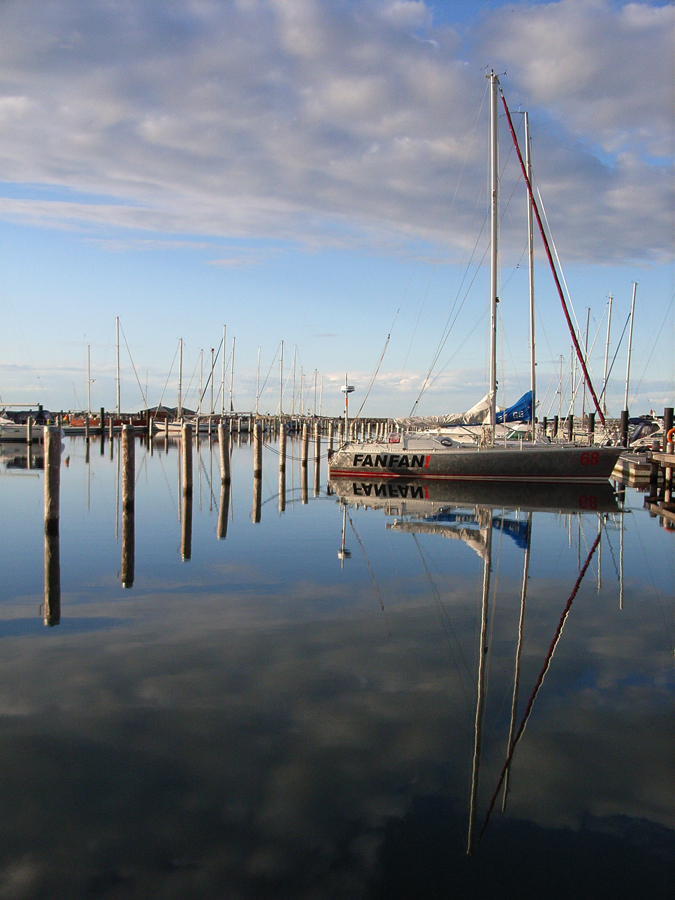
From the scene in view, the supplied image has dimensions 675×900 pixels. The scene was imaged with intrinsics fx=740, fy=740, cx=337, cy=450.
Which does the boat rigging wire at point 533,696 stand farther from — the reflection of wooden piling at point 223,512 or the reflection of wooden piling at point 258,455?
the reflection of wooden piling at point 258,455

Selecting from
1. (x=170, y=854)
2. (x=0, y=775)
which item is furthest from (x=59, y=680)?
(x=170, y=854)

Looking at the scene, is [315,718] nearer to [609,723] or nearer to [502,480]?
[609,723]

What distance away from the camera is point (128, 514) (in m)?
15.4

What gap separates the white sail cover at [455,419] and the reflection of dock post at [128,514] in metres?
14.7

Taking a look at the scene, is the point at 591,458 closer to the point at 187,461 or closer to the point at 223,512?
the point at 223,512

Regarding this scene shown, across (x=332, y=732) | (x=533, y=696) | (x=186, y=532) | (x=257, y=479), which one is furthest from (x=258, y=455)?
(x=332, y=732)

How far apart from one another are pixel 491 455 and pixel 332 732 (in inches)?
853

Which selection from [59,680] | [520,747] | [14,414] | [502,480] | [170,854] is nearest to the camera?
[170,854]

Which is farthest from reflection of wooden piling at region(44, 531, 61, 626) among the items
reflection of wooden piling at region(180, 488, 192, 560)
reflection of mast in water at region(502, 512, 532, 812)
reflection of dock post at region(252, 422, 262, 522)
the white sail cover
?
the white sail cover

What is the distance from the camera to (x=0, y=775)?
5.43 m

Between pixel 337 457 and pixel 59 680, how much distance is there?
910 inches

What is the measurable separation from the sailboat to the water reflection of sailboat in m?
0.59

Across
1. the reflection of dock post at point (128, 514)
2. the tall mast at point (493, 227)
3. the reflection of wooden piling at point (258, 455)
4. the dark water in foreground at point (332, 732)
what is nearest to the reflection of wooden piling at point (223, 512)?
the reflection of wooden piling at point (258, 455)

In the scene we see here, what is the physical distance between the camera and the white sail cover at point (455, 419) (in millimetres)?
29156
